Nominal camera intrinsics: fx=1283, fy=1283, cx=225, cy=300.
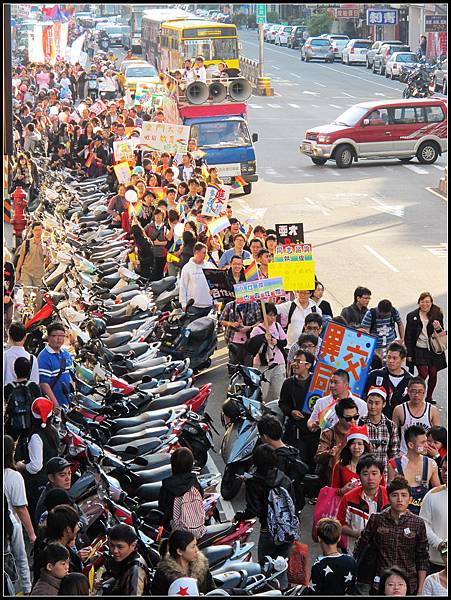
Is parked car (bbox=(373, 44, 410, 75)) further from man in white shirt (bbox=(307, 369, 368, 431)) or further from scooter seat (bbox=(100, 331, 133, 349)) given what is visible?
man in white shirt (bbox=(307, 369, 368, 431))

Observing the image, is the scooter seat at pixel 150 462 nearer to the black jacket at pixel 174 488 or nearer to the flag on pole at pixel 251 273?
the black jacket at pixel 174 488

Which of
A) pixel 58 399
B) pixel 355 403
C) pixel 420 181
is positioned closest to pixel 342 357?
pixel 355 403

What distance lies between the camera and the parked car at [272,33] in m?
89.1

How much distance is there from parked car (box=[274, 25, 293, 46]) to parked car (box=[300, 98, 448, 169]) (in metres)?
52.7

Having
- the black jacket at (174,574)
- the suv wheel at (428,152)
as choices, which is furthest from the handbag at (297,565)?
the suv wheel at (428,152)

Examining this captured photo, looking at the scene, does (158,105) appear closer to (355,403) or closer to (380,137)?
(380,137)

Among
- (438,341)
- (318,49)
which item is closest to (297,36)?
(318,49)

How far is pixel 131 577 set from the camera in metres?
7.66

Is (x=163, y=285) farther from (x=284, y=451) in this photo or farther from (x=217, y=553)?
(x=217, y=553)

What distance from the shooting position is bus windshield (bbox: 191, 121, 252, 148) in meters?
30.0

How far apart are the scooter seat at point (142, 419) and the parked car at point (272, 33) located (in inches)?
3111

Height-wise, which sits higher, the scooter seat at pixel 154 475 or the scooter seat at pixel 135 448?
the scooter seat at pixel 135 448

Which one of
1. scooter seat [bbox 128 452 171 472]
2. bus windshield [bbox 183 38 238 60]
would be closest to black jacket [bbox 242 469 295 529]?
scooter seat [bbox 128 452 171 472]

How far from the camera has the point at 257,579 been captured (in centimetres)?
862
